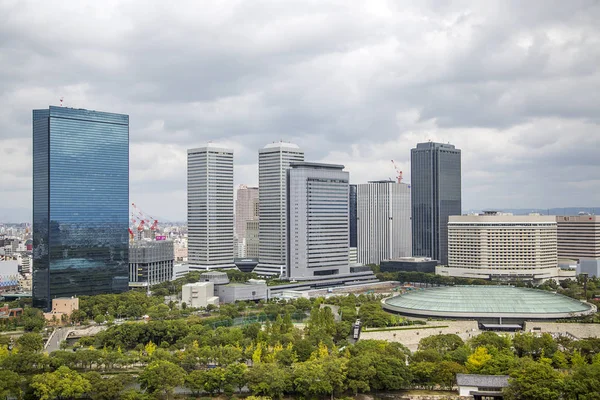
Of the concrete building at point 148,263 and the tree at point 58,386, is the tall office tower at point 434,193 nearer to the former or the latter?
the concrete building at point 148,263

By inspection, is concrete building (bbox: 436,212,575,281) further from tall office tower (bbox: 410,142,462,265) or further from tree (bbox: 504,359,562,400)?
tree (bbox: 504,359,562,400)

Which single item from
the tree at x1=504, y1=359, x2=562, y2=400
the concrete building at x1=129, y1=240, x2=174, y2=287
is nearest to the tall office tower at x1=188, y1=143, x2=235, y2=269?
the concrete building at x1=129, y1=240, x2=174, y2=287

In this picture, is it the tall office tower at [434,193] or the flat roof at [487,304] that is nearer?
the flat roof at [487,304]

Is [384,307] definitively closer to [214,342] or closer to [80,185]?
[214,342]

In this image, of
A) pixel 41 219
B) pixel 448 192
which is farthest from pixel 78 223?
pixel 448 192

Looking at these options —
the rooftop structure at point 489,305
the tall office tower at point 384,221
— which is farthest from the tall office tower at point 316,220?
the tall office tower at point 384,221

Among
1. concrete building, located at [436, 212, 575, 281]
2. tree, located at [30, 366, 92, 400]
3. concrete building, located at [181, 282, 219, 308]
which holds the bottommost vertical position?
tree, located at [30, 366, 92, 400]
